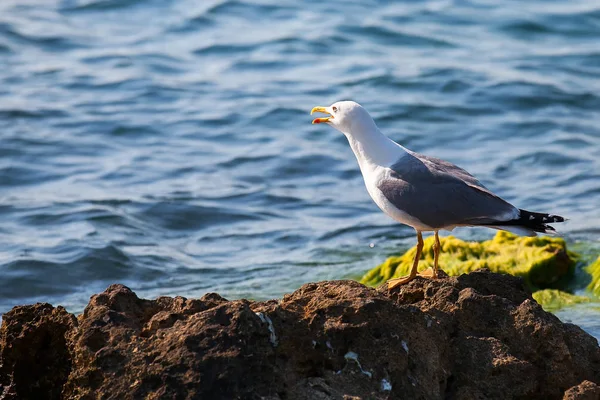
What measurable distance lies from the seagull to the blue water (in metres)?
2.47

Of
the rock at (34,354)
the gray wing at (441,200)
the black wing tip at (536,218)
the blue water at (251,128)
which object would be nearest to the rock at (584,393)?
the black wing tip at (536,218)

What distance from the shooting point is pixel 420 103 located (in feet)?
47.1

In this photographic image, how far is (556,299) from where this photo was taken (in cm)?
715

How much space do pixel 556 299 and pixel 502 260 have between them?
0.66 m

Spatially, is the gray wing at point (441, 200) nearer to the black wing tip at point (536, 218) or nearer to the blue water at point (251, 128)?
the black wing tip at point (536, 218)

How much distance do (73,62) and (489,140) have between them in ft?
22.3

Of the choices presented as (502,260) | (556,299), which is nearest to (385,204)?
(556,299)

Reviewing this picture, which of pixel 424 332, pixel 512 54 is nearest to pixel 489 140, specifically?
pixel 512 54

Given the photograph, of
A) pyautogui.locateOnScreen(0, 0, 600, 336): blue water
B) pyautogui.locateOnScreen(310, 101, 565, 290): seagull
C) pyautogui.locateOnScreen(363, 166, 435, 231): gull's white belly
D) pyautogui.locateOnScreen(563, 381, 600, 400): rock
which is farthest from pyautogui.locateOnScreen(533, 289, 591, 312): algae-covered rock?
pyautogui.locateOnScreen(563, 381, 600, 400): rock

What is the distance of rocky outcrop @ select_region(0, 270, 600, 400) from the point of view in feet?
12.1

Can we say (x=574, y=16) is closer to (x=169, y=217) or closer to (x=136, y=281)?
(x=169, y=217)

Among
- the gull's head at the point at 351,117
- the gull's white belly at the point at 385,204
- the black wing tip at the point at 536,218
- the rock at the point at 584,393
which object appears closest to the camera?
the rock at the point at 584,393

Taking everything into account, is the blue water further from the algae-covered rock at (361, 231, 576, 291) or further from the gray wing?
the gray wing

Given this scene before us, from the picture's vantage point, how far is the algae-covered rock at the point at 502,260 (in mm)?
7543
